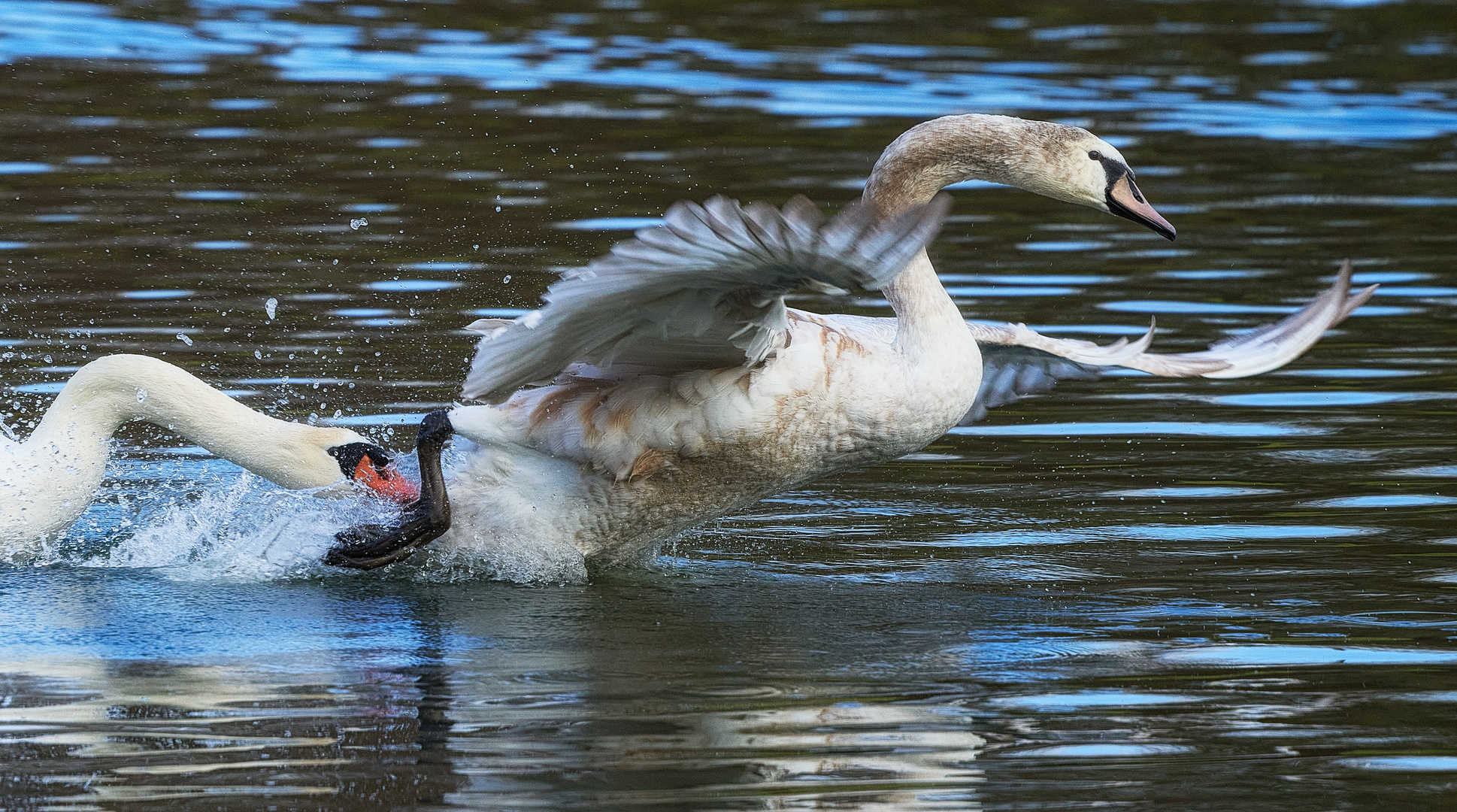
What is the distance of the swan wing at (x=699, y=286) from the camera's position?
479 centimetres

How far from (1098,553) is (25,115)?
1019cm

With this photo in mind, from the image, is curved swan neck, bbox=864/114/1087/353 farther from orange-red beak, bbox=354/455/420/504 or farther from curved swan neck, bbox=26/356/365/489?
curved swan neck, bbox=26/356/365/489

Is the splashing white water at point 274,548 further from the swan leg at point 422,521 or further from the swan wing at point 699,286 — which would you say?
the swan wing at point 699,286

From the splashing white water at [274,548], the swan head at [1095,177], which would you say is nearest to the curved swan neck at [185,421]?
the splashing white water at [274,548]

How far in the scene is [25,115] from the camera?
14.5m

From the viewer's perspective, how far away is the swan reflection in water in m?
5.73

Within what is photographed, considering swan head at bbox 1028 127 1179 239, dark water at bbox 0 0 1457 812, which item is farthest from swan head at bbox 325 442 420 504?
swan head at bbox 1028 127 1179 239

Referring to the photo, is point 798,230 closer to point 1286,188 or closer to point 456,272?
point 456,272

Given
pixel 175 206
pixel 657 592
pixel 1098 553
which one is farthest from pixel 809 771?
pixel 175 206

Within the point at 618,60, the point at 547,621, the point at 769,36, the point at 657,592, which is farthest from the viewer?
the point at 769,36

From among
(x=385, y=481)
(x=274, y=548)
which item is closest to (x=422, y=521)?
(x=385, y=481)

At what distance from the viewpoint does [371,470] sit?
6.26 meters

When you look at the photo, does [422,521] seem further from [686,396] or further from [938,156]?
[938,156]

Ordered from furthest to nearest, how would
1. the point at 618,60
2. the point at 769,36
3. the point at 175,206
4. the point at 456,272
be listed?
the point at 769,36, the point at 618,60, the point at 175,206, the point at 456,272
